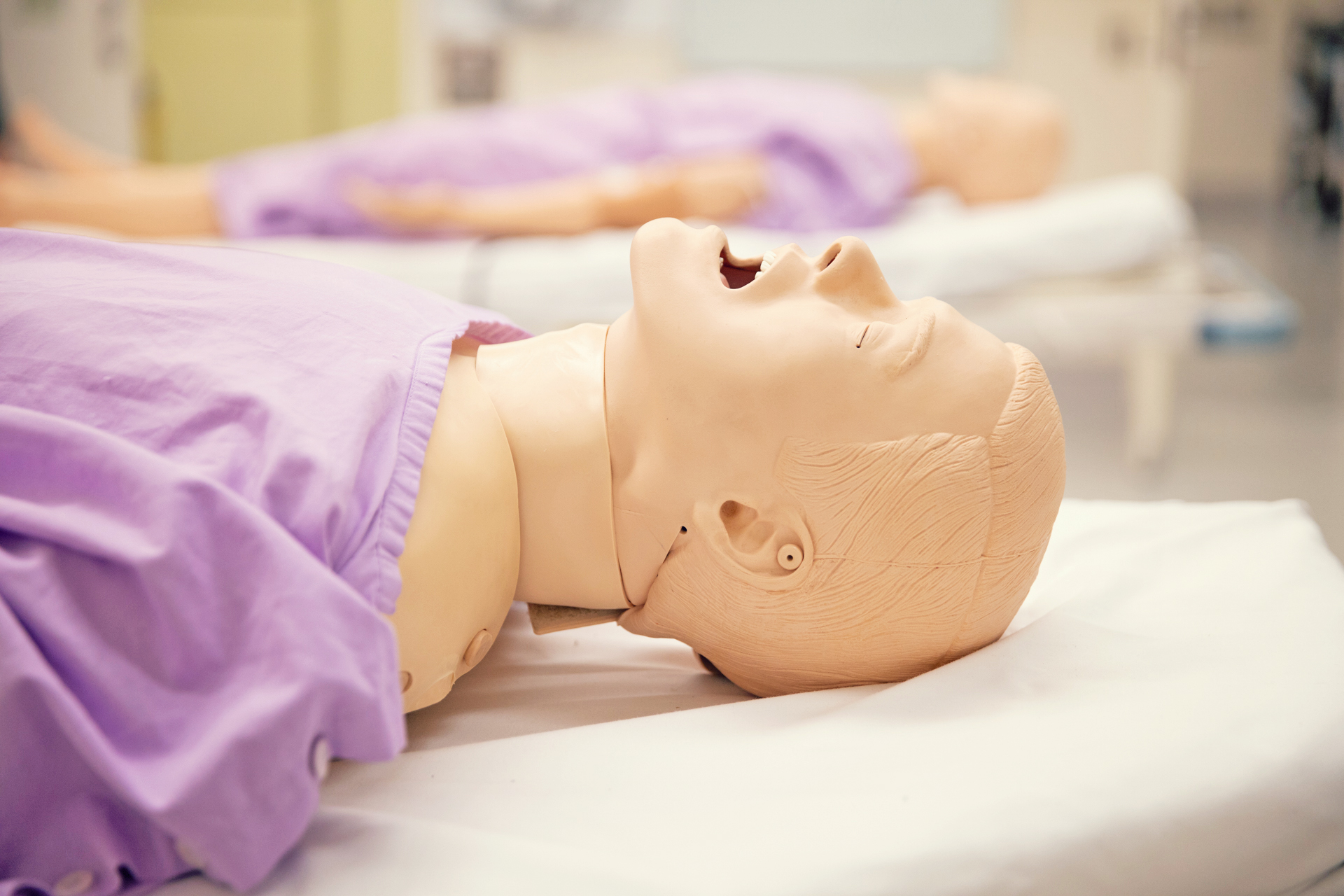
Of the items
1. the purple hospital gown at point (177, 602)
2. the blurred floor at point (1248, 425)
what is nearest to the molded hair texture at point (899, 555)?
the purple hospital gown at point (177, 602)

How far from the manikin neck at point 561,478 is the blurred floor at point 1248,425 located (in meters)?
1.94

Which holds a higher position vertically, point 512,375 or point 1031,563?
point 512,375

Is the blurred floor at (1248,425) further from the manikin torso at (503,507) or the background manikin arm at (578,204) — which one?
the manikin torso at (503,507)

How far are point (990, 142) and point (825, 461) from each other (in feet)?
8.02

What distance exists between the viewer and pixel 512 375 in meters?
1.11

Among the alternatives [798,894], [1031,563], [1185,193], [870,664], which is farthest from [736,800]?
[1185,193]

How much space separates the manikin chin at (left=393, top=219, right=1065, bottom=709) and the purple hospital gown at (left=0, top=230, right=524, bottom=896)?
0.10 m

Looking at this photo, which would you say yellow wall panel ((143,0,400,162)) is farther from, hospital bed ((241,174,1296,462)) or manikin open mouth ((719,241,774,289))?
manikin open mouth ((719,241,774,289))

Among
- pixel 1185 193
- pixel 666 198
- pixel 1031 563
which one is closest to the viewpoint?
pixel 1031 563

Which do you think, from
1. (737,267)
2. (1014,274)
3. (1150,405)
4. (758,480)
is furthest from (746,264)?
(1150,405)

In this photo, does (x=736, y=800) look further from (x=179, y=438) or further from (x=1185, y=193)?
(x=1185, y=193)

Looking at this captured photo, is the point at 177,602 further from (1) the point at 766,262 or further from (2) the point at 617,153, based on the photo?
(2) the point at 617,153

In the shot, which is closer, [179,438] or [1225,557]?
[179,438]

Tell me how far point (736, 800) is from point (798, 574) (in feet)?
0.68
